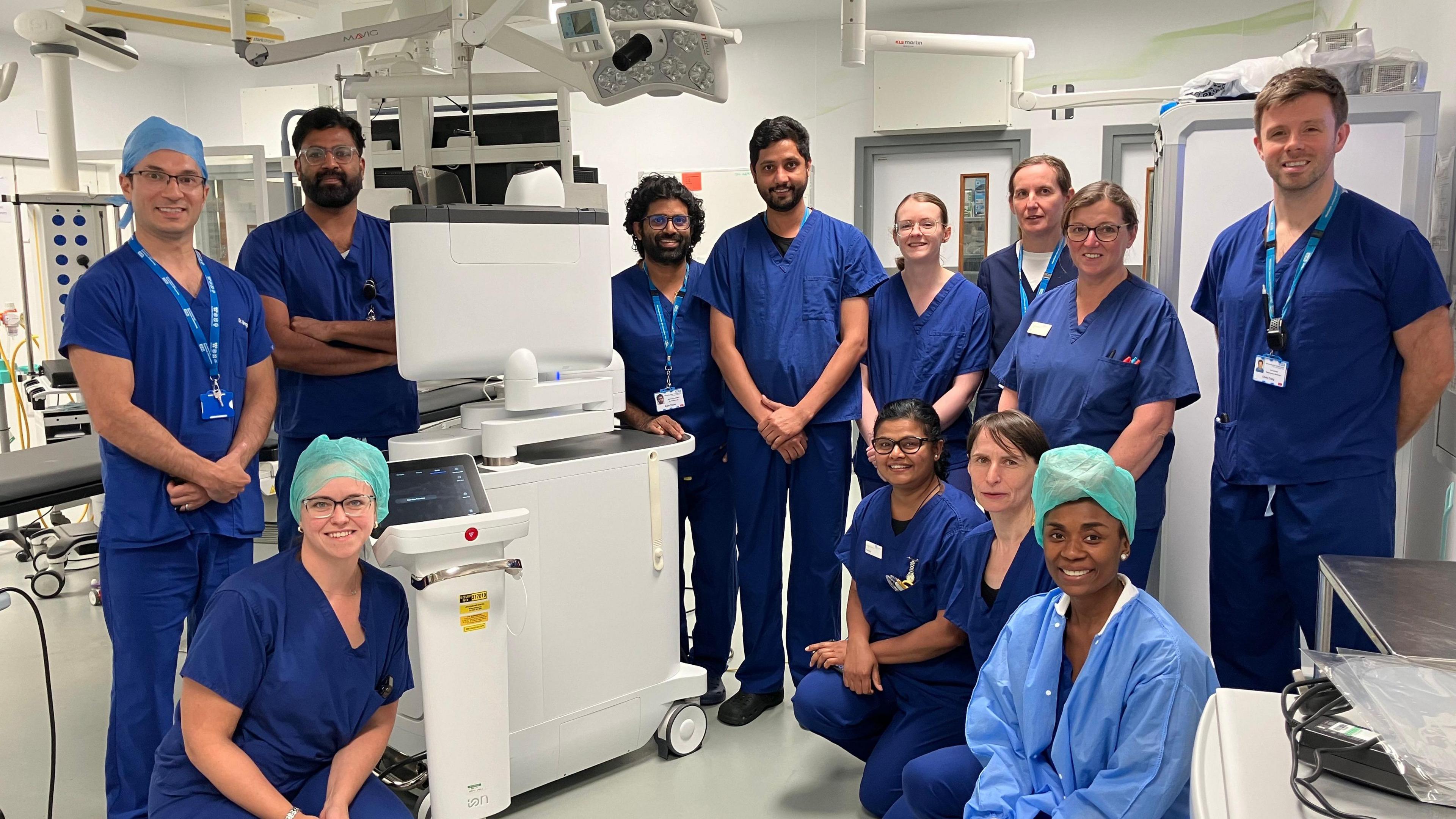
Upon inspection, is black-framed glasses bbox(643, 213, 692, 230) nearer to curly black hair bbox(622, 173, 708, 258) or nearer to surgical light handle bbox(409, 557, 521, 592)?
curly black hair bbox(622, 173, 708, 258)

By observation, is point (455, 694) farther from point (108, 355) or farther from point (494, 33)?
point (494, 33)

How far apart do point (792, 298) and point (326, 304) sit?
1212 mm

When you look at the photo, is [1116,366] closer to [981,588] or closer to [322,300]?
[981,588]

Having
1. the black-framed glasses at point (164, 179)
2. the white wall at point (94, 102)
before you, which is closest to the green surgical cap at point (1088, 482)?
the black-framed glasses at point (164, 179)

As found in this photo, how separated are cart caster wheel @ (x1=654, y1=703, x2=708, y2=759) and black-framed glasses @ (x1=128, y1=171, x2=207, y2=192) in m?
1.64

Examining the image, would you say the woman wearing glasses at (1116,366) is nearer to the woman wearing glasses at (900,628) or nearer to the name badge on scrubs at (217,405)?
the woman wearing glasses at (900,628)

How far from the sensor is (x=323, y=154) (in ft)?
8.39

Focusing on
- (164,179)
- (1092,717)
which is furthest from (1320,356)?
(164,179)

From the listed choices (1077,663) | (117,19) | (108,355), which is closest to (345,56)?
(117,19)

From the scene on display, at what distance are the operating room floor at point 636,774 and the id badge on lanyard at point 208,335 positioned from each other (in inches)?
41.9

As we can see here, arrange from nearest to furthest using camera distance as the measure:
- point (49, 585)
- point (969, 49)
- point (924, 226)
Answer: point (924, 226) → point (969, 49) → point (49, 585)

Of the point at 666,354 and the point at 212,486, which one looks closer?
the point at 212,486

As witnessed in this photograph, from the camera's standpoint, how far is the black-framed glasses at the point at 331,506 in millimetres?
1670

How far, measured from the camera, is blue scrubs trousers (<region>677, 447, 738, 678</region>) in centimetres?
288
